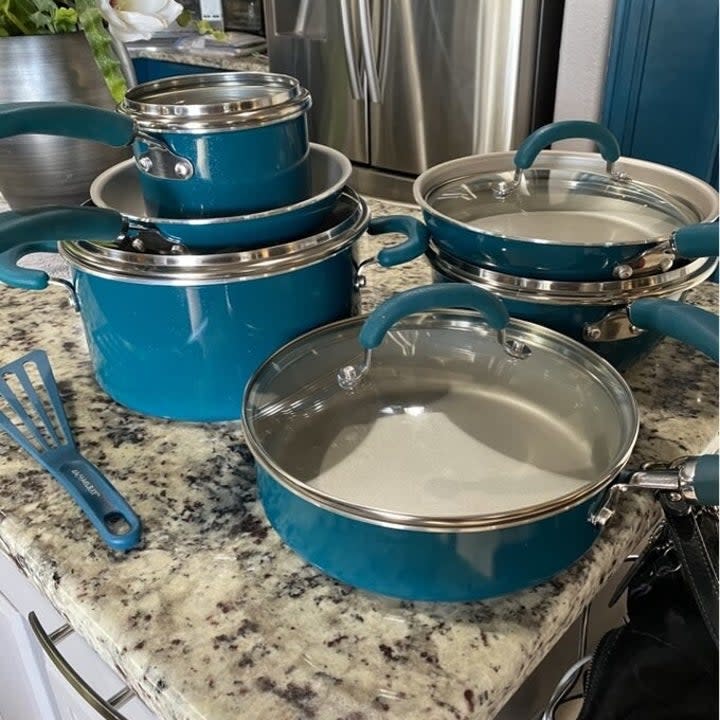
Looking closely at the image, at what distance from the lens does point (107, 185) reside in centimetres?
72

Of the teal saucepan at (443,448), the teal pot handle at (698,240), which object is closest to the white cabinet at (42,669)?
the teal saucepan at (443,448)

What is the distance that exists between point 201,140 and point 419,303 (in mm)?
214

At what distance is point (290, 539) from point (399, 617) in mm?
88

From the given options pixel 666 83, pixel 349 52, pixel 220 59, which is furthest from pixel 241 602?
pixel 220 59

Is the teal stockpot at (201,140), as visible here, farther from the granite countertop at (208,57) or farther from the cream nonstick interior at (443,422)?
the granite countertop at (208,57)

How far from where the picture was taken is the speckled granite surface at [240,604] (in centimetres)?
44

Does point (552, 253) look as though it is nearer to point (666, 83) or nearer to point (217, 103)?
point (217, 103)

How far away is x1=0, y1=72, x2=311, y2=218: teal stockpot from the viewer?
0.58m

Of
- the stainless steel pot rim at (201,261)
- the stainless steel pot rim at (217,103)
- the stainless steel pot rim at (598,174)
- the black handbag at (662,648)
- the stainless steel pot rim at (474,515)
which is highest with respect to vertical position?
the stainless steel pot rim at (217,103)

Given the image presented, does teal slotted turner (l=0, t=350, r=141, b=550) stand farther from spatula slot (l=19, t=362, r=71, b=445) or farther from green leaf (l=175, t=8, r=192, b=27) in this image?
green leaf (l=175, t=8, r=192, b=27)

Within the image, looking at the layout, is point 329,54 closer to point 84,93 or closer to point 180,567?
point 84,93

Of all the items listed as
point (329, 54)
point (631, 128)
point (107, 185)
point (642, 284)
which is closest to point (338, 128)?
point (329, 54)

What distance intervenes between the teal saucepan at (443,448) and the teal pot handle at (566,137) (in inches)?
8.9

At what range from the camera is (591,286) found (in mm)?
619
